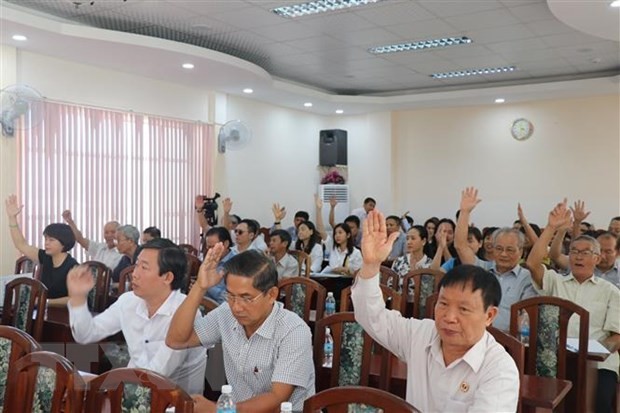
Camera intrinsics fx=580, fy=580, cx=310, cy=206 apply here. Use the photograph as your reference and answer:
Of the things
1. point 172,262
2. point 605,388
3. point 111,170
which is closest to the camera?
point 172,262

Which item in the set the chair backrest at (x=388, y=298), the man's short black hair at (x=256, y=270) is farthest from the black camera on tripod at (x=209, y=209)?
the man's short black hair at (x=256, y=270)

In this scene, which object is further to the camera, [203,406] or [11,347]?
[11,347]

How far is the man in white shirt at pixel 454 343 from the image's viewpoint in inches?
69.6

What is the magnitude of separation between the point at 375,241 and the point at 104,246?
4.84 metres

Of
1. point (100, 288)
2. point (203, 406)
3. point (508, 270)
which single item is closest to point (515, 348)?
point (203, 406)

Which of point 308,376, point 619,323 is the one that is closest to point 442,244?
point 619,323

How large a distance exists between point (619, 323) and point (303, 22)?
4141 millimetres

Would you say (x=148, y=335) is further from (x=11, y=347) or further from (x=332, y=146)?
(x=332, y=146)

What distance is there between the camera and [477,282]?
6.09 feet

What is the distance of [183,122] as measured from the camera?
8078 mm

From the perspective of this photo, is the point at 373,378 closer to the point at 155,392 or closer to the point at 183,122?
the point at 155,392

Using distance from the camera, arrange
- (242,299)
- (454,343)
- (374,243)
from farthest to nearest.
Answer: (242,299) → (374,243) → (454,343)

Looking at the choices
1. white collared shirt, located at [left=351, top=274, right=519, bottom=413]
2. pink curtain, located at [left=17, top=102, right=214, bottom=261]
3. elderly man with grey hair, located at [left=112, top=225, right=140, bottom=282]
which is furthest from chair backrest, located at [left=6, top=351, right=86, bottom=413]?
pink curtain, located at [left=17, top=102, right=214, bottom=261]

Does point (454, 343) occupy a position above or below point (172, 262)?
below
